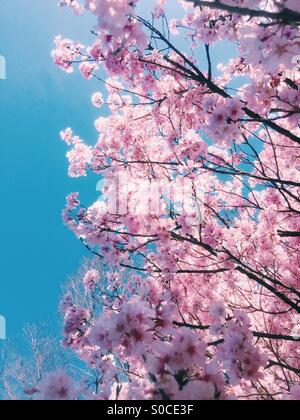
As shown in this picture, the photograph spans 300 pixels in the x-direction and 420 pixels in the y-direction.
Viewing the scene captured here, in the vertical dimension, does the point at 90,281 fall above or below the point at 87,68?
below

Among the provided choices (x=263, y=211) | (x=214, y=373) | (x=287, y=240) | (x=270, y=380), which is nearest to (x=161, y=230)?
(x=263, y=211)

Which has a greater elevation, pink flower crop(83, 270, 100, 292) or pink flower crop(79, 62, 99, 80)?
pink flower crop(79, 62, 99, 80)

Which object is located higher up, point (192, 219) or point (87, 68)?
point (87, 68)

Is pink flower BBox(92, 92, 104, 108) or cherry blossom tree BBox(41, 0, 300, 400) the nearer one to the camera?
cherry blossom tree BBox(41, 0, 300, 400)

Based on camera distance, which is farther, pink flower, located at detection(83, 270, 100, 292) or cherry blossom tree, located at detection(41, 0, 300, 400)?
pink flower, located at detection(83, 270, 100, 292)

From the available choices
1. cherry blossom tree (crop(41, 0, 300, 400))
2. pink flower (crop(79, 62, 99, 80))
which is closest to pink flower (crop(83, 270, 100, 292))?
cherry blossom tree (crop(41, 0, 300, 400))

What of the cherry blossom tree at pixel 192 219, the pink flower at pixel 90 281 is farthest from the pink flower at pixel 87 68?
the pink flower at pixel 90 281

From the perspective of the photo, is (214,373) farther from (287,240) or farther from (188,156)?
(287,240)

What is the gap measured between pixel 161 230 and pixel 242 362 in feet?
7.90

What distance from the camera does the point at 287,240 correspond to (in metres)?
5.89

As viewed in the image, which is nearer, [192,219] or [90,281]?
[192,219]

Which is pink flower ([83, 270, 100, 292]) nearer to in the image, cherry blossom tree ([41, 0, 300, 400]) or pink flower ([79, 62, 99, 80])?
cherry blossom tree ([41, 0, 300, 400])

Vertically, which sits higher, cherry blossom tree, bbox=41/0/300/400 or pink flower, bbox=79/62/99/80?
pink flower, bbox=79/62/99/80
